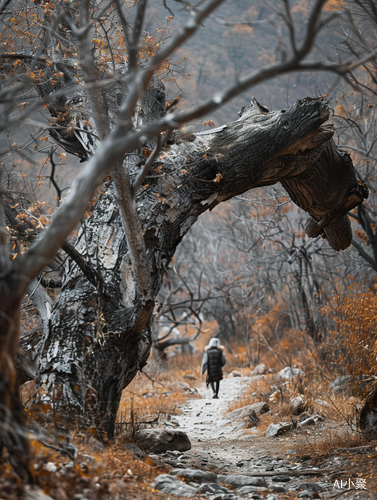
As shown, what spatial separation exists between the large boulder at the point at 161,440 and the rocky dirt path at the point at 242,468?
147mm

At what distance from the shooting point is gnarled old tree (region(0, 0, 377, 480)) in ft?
7.13

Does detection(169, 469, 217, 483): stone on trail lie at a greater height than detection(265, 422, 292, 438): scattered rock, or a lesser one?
lesser

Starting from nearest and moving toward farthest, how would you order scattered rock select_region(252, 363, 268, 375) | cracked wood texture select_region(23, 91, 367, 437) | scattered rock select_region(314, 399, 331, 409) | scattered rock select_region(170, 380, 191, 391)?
1. cracked wood texture select_region(23, 91, 367, 437)
2. scattered rock select_region(314, 399, 331, 409)
3. scattered rock select_region(170, 380, 191, 391)
4. scattered rock select_region(252, 363, 268, 375)

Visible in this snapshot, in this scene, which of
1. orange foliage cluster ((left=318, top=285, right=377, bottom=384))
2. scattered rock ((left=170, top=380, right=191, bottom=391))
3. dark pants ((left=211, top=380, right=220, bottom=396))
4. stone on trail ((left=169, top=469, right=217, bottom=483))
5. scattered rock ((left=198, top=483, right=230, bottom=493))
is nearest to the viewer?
scattered rock ((left=198, top=483, right=230, bottom=493))

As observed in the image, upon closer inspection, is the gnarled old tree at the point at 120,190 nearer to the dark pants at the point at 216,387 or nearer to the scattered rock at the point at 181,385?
the dark pants at the point at 216,387

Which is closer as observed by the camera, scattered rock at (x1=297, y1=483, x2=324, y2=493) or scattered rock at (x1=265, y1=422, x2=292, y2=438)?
scattered rock at (x1=297, y1=483, x2=324, y2=493)

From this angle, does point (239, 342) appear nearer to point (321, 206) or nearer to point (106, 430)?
point (321, 206)

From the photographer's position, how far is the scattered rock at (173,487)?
320 centimetres

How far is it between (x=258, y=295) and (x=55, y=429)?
1640 centimetres

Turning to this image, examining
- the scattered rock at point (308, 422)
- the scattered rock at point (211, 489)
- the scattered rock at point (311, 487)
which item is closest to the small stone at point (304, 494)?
the scattered rock at point (311, 487)

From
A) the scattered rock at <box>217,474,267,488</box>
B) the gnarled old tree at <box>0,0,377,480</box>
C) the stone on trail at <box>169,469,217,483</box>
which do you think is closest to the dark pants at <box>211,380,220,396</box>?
the gnarled old tree at <box>0,0,377,480</box>

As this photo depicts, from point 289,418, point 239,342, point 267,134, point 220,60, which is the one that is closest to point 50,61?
point 267,134

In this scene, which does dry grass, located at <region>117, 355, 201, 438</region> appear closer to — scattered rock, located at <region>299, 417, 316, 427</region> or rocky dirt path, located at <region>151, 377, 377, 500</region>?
rocky dirt path, located at <region>151, 377, 377, 500</region>

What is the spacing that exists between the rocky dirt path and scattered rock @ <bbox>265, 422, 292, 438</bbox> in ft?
0.36
